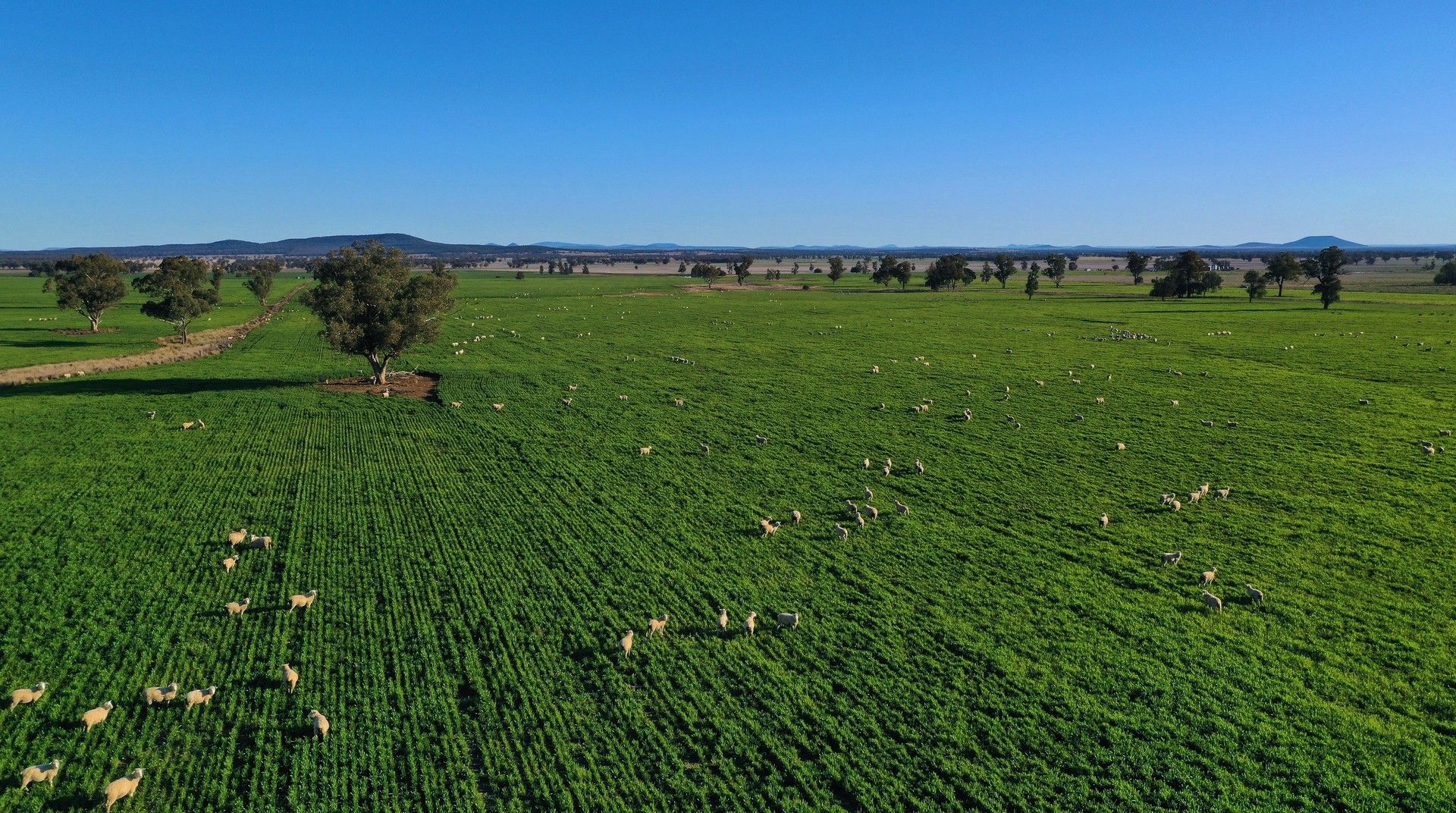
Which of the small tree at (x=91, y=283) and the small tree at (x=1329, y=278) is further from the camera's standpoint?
the small tree at (x=1329, y=278)

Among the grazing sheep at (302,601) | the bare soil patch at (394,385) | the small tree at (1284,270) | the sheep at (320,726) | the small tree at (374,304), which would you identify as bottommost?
the sheep at (320,726)

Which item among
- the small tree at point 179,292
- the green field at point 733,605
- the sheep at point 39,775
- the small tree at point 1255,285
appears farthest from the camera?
the small tree at point 1255,285

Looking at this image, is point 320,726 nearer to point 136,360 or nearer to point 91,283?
point 136,360

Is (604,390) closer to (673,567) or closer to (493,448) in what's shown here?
(493,448)

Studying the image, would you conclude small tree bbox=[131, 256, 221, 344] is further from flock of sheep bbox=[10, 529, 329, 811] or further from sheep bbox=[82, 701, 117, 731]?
sheep bbox=[82, 701, 117, 731]

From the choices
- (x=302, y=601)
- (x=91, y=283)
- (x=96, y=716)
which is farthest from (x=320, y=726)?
(x=91, y=283)

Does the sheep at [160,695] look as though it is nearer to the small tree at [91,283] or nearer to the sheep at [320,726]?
the sheep at [320,726]

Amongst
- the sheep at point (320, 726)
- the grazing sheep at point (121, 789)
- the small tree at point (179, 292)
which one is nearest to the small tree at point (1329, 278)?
the sheep at point (320, 726)
